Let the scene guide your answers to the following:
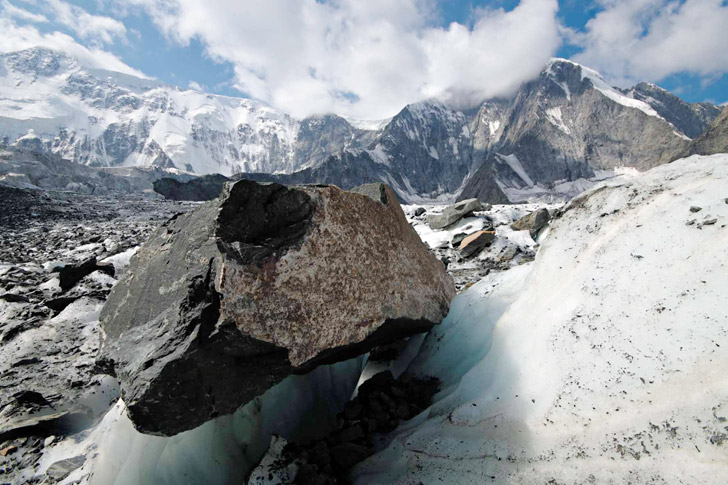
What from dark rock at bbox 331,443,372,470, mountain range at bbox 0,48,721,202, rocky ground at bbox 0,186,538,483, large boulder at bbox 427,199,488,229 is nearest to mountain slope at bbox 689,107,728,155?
mountain range at bbox 0,48,721,202

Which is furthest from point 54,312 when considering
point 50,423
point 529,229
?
point 529,229

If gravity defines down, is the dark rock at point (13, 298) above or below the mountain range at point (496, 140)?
below

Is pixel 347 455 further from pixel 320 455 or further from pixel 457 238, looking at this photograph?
pixel 457 238

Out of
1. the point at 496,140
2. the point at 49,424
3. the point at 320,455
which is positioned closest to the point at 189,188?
the point at 49,424

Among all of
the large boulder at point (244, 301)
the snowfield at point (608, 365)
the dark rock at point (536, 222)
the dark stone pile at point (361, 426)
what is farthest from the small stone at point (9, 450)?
the dark rock at point (536, 222)

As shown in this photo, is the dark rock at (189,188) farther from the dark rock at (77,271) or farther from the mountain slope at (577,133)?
the mountain slope at (577,133)

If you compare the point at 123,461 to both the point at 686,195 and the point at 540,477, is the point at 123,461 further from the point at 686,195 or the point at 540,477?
the point at 686,195
